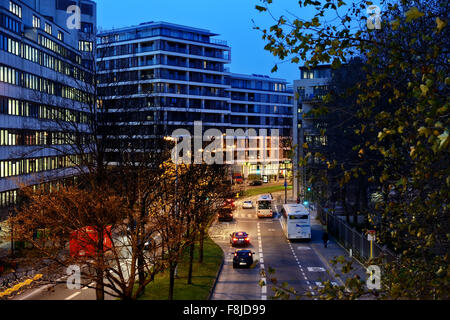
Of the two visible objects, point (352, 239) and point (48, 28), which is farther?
point (48, 28)

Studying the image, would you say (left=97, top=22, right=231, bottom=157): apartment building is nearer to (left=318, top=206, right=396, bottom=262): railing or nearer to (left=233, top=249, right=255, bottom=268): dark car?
(left=318, top=206, right=396, bottom=262): railing

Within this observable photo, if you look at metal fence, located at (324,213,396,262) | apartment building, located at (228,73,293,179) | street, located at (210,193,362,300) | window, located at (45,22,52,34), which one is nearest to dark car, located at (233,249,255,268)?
street, located at (210,193,362,300)

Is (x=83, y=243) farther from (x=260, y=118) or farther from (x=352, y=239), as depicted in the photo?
(x=260, y=118)

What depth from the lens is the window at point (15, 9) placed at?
49325mm

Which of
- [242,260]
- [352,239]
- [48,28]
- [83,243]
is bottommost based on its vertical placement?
[242,260]

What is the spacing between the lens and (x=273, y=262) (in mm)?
37219

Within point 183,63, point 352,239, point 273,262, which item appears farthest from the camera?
point 183,63

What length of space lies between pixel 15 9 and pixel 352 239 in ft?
131

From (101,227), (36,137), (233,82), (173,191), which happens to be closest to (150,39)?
(233,82)

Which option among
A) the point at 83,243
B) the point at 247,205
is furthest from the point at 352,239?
the point at 247,205

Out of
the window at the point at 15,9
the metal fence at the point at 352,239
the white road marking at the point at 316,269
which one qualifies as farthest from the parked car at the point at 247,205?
the window at the point at 15,9

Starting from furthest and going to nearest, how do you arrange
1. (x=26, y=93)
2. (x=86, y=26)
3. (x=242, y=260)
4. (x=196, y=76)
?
1. (x=196, y=76)
2. (x=86, y=26)
3. (x=26, y=93)
4. (x=242, y=260)

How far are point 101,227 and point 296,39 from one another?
38.7 ft
